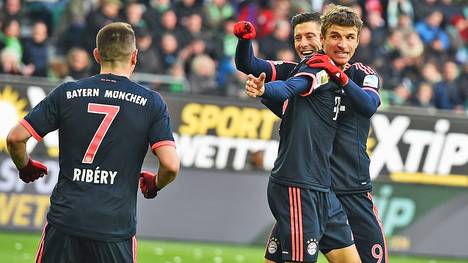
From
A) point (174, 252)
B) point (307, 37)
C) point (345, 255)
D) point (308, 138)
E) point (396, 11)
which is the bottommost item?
point (174, 252)

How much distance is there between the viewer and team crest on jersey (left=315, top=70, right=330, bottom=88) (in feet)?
26.7

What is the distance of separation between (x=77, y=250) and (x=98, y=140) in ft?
2.28

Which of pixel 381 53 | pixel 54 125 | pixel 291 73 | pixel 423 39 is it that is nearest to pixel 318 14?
pixel 291 73

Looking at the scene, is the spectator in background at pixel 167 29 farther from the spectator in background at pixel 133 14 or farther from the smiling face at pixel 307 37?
the smiling face at pixel 307 37

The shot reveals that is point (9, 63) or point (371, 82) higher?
point (371, 82)

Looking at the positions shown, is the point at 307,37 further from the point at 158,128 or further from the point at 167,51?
the point at 167,51

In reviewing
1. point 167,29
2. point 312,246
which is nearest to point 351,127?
point 312,246

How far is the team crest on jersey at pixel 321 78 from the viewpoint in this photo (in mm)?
8133

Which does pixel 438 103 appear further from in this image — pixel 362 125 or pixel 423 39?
pixel 362 125

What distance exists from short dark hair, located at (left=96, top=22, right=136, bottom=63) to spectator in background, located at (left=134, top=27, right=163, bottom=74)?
11.0m

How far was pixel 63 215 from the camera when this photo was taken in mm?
7148

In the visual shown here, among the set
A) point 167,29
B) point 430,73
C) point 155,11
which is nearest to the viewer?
point 167,29

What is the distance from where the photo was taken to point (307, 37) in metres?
8.86

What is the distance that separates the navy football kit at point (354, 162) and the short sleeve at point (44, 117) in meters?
1.85
